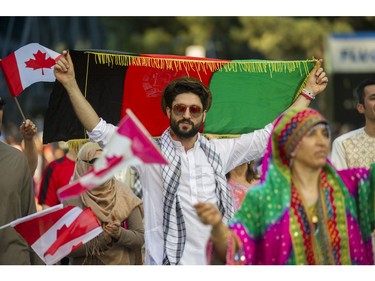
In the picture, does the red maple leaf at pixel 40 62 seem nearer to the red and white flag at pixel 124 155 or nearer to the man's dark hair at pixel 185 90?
the man's dark hair at pixel 185 90

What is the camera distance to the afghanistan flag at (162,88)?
9.15 meters

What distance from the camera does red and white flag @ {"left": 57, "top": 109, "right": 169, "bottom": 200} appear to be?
6.55 m

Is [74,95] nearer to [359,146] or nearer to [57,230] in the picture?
[57,230]

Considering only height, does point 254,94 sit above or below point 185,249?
above

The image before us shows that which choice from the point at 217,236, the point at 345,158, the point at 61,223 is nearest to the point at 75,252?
the point at 61,223

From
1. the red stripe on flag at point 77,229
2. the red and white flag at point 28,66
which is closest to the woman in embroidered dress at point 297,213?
the red stripe on flag at point 77,229

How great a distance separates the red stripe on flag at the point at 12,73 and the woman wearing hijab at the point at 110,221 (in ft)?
2.34

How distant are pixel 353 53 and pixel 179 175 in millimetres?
19654

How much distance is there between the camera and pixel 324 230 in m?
6.75

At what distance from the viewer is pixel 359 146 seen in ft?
32.3

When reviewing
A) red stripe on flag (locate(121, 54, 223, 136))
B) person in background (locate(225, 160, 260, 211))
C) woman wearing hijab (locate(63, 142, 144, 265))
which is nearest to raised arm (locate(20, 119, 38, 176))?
woman wearing hijab (locate(63, 142, 144, 265))

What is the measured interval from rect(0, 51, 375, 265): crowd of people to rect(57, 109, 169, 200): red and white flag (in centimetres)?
44

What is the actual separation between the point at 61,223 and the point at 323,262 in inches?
96.0
